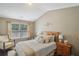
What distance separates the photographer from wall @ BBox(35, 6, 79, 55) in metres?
1.68

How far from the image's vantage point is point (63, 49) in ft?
6.03

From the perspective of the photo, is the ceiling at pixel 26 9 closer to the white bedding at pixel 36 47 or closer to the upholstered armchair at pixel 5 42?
the upholstered armchair at pixel 5 42

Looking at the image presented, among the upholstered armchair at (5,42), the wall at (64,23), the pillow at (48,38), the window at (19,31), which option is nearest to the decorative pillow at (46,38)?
the pillow at (48,38)

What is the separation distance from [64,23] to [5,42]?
48.4 inches

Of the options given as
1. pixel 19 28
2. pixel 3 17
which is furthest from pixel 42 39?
pixel 3 17

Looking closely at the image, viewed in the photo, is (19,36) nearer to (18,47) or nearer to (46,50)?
(18,47)

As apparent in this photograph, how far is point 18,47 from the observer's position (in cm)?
169

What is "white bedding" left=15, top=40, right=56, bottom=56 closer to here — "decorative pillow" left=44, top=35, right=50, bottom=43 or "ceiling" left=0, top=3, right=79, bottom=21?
"decorative pillow" left=44, top=35, right=50, bottom=43

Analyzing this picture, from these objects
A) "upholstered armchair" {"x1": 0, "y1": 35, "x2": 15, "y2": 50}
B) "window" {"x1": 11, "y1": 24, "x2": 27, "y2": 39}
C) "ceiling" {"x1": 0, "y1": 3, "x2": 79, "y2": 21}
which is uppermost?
"ceiling" {"x1": 0, "y1": 3, "x2": 79, "y2": 21}

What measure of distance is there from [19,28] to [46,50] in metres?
0.71

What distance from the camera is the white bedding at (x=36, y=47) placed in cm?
165

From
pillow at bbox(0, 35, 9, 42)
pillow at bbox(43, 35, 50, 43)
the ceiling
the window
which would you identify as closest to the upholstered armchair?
pillow at bbox(0, 35, 9, 42)

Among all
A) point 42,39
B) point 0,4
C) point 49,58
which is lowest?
point 49,58

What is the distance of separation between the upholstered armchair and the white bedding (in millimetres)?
123
